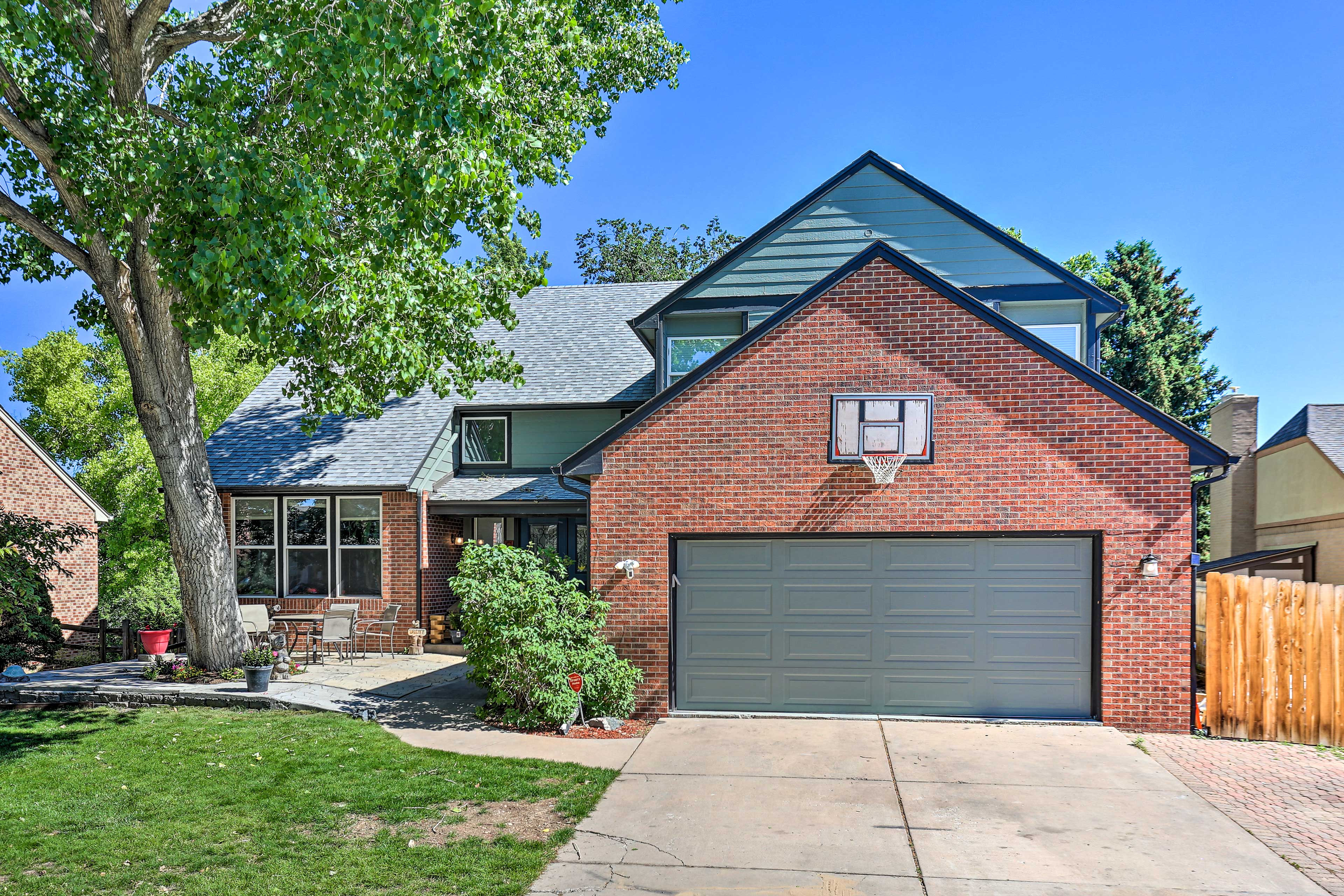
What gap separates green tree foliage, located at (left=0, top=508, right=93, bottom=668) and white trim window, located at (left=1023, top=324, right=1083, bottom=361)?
51.4 ft

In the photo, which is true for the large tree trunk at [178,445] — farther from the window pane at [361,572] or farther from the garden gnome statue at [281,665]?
the window pane at [361,572]

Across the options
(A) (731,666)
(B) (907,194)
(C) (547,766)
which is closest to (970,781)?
(A) (731,666)

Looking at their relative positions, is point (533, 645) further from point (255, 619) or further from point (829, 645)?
point (255, 619)

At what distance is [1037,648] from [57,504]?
79.1ft

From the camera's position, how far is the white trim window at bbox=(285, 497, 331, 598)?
17.2 meters

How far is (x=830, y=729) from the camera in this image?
9.86m

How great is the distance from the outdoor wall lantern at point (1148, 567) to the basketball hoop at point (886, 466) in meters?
2.99

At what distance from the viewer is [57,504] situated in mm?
22047

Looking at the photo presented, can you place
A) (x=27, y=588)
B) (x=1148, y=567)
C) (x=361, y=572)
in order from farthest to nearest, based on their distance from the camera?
(x=361, y=572) → (x=27, y=588) → (x=1148, y=567)

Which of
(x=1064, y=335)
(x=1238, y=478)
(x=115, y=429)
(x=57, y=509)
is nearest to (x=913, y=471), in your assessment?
(x=1064, y=335)

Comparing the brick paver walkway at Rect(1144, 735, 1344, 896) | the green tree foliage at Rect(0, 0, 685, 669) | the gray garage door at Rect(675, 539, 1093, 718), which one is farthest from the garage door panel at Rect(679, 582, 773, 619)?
the green tree foliage at Rect(0, 0, 685, 669)

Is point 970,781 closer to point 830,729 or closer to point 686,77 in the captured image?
point 830,729

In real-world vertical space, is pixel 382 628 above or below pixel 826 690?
below

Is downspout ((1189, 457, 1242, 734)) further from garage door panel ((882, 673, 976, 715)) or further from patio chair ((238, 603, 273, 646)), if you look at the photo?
patio chair ((238, 603, 273, 646))
